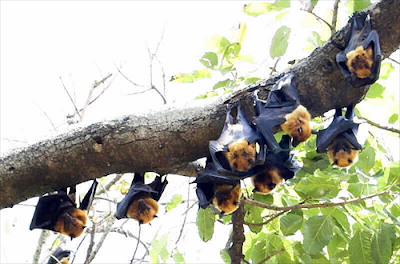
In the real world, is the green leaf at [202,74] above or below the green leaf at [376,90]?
above

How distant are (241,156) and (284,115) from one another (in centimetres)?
36

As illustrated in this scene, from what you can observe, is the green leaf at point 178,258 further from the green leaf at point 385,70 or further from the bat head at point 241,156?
the green leaf at point 385,70

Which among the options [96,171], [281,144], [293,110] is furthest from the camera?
[96,171]

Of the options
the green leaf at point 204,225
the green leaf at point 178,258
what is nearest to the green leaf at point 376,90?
the green leaf at point 204,225

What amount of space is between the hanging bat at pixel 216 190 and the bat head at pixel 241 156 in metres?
0.25

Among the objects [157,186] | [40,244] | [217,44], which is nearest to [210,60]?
[217,44]

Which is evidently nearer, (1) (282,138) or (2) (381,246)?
(1) (282,138)

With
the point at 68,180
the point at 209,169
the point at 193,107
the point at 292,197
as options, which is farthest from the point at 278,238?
the point at 68,180

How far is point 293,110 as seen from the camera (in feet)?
8.97

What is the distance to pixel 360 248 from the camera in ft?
11.2

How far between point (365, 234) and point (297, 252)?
22.2 inches

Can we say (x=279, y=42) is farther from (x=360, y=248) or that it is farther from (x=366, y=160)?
(x=360, y=248)

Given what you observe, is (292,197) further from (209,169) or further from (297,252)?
(209,169)

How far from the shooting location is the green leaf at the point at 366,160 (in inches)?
134
